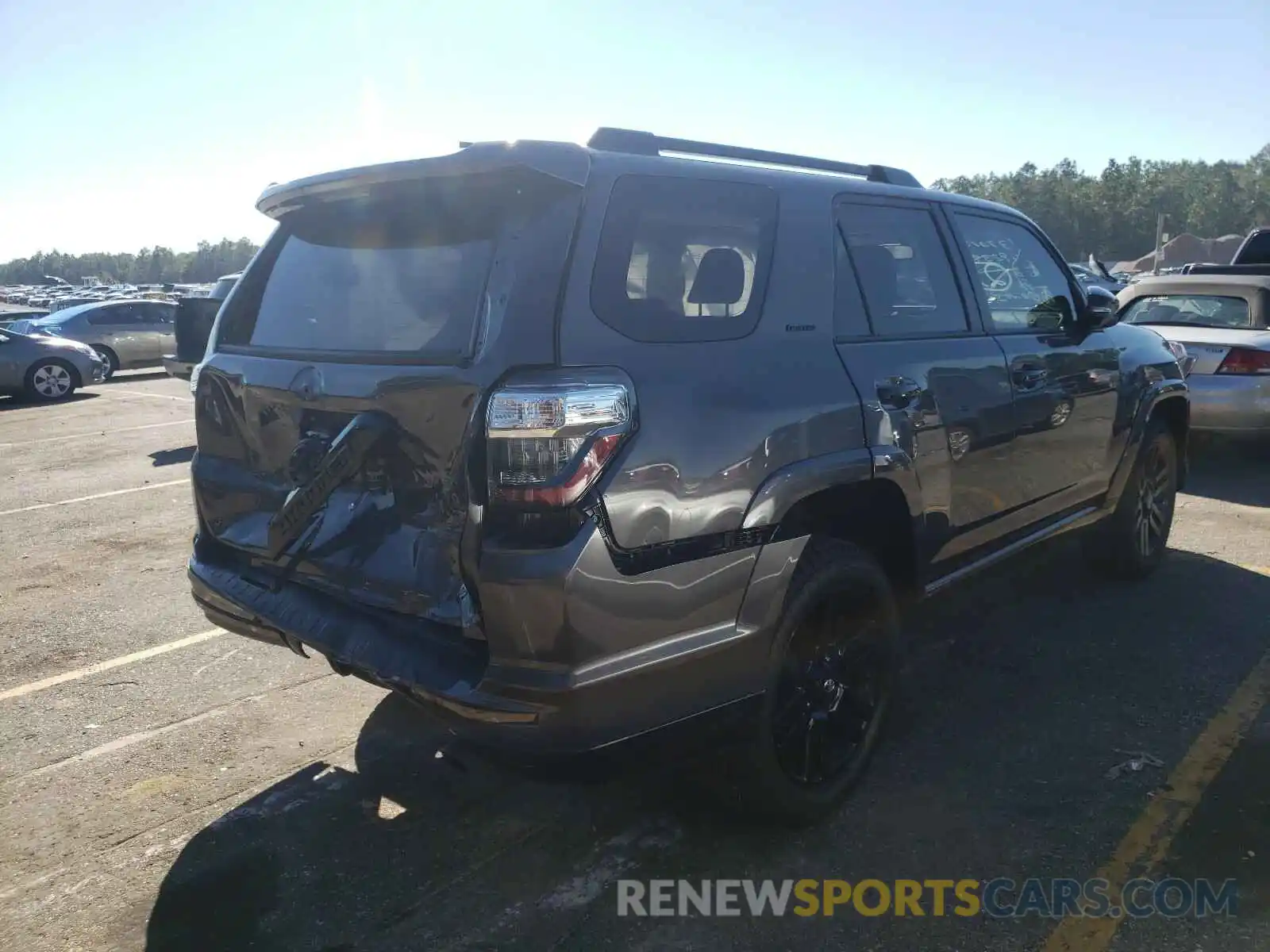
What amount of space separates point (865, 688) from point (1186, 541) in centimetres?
408

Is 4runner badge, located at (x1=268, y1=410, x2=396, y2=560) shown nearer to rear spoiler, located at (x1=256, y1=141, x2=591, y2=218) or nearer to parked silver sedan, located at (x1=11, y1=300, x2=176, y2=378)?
rear spoiler, located at (x1=256, y1=141, x2=591, y2=218)

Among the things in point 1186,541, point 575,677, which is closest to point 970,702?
point 575,677

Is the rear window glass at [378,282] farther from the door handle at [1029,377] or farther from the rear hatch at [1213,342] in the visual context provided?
the rear hatch at [1213,342]

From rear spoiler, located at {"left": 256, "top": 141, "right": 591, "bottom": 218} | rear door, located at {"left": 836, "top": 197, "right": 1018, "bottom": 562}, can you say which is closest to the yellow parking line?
rear door, located at {"left": 836, "top": 197, "right": 1018, "bottom": 562}

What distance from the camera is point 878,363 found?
3139 mm

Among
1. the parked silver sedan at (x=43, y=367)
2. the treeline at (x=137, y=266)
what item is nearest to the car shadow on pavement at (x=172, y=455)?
the parked silver sedan at (x=43, y=367)

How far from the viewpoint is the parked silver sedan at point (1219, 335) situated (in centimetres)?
765

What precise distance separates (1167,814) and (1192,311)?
675cm

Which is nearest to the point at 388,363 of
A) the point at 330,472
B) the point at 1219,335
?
the point at 330,472

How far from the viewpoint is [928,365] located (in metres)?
3.38

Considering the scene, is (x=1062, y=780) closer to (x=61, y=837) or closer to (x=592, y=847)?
(x=592, y=847)

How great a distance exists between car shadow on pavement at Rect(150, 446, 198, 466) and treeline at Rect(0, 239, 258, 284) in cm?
12499

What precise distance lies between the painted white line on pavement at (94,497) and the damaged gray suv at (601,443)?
5397 mm

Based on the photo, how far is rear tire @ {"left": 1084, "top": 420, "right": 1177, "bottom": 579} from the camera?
5098 mm
